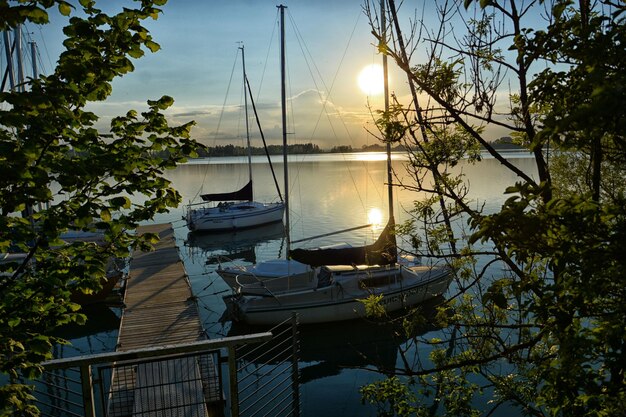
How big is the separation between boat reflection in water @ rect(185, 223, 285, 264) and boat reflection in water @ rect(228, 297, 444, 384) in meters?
15.8

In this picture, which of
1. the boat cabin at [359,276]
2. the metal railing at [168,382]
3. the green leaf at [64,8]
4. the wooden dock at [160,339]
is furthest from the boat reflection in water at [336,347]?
the green leaf at [64,8]

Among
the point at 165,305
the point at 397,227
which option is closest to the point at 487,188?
the point at 165,305

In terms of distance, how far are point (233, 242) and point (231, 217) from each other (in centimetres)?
326

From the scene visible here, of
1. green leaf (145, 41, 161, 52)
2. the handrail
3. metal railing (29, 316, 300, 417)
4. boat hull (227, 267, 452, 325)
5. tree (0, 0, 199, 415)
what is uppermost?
green leaf (145, 41, 161, 52)

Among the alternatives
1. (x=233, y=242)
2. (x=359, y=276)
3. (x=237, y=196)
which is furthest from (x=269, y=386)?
(x=237, y=196)

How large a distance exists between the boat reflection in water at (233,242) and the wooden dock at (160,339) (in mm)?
7689

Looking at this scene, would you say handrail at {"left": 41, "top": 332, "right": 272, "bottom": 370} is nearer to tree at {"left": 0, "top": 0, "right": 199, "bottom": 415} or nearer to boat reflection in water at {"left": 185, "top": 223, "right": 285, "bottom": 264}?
tree at {"left": 0, "top": 0, "right": 199, "bottom": 415}

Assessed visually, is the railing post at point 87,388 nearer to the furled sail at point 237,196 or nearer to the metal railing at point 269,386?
the metal railing at point 269,386

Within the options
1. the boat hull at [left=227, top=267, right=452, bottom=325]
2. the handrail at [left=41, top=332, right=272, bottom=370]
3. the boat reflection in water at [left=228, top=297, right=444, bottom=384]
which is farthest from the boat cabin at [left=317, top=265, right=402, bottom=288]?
the handrail at [left=41, top=332, right=272, bottom=370]

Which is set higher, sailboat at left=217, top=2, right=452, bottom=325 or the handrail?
the handrail

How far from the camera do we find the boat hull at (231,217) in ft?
141

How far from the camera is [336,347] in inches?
709

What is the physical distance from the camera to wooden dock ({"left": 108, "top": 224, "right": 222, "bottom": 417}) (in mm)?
8688

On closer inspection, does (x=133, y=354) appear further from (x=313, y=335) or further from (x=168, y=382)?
(x=313, y=335)
